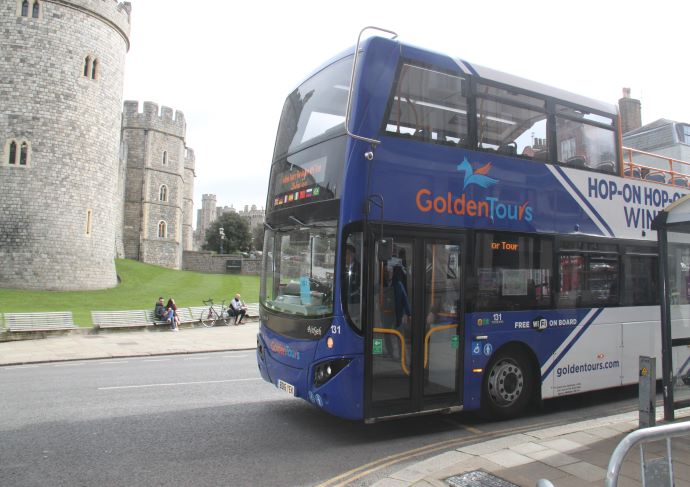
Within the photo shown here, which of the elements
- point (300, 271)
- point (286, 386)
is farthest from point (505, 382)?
point (300, 271)

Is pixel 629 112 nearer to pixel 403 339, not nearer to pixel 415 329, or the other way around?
pixel 415 329

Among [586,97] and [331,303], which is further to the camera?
[586,97]

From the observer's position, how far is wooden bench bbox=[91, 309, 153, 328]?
755 inches

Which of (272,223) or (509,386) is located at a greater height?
(272,223)

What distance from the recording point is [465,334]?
634cm

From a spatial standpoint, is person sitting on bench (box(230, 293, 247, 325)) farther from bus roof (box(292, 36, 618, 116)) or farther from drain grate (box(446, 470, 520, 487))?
drain grate (box(446, 470, 520, 487))

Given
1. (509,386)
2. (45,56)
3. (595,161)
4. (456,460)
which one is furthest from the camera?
(45,56)

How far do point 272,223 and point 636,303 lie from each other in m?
5.75

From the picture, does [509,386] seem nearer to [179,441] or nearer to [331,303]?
[331,303]

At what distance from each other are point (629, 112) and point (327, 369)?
31.9m

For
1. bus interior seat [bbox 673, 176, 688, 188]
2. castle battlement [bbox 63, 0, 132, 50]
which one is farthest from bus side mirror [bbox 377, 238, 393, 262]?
castle battlement [bbox 63, 0, 132, 50]

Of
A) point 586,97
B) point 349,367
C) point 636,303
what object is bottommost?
point 349,367

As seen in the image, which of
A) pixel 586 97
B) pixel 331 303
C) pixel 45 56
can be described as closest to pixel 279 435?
pixel 331 303

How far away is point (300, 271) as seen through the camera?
623 cm
